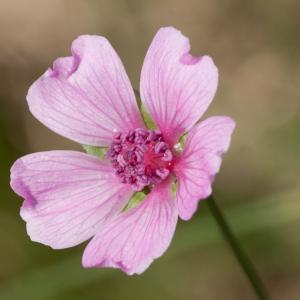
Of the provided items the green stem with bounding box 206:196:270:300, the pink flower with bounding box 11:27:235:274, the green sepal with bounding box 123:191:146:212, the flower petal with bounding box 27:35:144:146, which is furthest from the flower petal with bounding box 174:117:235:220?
the flower petal with bounding box 27:35:144:146

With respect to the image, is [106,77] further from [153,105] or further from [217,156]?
[217,156]

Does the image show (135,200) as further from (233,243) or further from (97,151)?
(233,243)

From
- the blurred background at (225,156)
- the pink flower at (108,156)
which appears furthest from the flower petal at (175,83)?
the blurred background at (225,156)

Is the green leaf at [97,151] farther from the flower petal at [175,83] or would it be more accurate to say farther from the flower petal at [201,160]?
the flower petal at [201,160]

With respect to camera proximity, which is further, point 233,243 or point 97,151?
point 97,151

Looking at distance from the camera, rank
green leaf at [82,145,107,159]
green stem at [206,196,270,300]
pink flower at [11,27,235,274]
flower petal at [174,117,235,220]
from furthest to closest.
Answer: green leaf at [82,145,107,159] < pink flower at [11,27,235,274] < green stem at [206,196,270,300] < flower petal at [174,117,235,220]

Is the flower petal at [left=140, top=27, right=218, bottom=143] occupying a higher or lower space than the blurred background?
higher

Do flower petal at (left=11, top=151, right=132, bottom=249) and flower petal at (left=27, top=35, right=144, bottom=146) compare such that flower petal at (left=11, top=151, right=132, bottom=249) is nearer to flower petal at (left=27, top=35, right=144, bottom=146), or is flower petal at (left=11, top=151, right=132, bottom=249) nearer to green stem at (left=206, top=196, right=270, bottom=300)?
flower petal at (left=27, top=35, right=144, bottom=146)

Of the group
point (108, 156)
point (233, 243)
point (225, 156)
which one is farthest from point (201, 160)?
point (225, 156)
